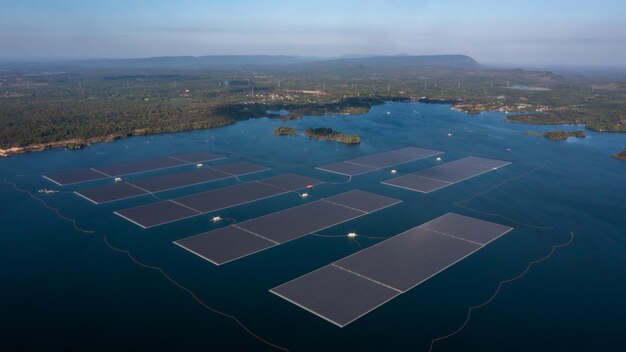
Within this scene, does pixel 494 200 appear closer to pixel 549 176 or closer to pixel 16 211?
pixel 549 176

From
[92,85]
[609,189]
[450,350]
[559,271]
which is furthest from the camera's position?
[92,85]

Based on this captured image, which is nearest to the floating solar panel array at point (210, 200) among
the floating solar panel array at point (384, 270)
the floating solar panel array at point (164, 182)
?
the floating solar panel array at point (164, 182)

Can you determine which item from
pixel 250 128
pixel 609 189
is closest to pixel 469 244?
pixel 609 189

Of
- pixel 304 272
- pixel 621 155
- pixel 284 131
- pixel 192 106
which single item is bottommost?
pixel 304 272

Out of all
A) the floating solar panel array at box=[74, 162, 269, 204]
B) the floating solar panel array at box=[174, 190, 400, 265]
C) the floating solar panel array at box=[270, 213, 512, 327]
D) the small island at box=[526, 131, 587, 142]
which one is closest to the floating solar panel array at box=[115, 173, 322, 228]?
the floating solar panel array at box=[74, 162, 269, 204]

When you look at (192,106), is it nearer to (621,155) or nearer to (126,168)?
(126,168)

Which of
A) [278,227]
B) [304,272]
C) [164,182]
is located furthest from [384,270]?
[164,182]
